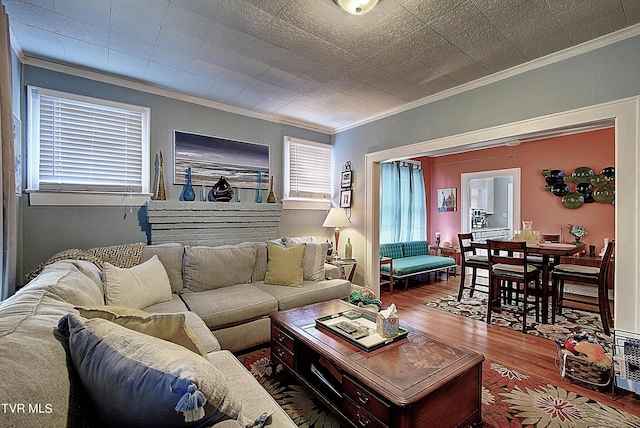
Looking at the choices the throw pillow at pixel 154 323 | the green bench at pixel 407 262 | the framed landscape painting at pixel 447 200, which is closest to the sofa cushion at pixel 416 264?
the green bench at pixel 407 262

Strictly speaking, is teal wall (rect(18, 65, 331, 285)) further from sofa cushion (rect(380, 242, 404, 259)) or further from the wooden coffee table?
sofa cushion (rect(380, 242, 404, 259))

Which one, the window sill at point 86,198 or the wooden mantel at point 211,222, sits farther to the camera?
the wooden mantel at point 211,222

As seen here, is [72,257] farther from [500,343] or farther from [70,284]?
[500,343]

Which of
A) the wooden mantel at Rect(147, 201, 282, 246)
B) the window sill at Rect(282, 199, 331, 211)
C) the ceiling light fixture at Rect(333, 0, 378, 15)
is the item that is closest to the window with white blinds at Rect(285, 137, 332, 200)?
the window sill at Rect(282, 199, 331, 211)

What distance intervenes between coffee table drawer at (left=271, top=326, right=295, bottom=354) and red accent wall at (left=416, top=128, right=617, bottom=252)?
518 cm

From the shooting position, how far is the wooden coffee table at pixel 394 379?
136 cm

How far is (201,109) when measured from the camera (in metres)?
3.61

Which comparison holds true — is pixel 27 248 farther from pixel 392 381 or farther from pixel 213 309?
pixel 392 381

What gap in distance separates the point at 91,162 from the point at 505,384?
4.09 metres

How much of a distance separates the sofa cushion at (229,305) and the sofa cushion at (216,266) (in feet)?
0.34

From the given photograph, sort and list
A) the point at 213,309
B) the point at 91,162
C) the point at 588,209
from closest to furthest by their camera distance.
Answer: the point at 213,309 < the point at 91,162 < the point at 588,209

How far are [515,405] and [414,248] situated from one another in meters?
4.09

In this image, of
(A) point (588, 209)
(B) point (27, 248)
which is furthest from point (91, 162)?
(A) point (588, 209)

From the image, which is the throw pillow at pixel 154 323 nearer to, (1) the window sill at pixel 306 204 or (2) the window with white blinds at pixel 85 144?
(2) the window with white blinds at pixel 85 144
